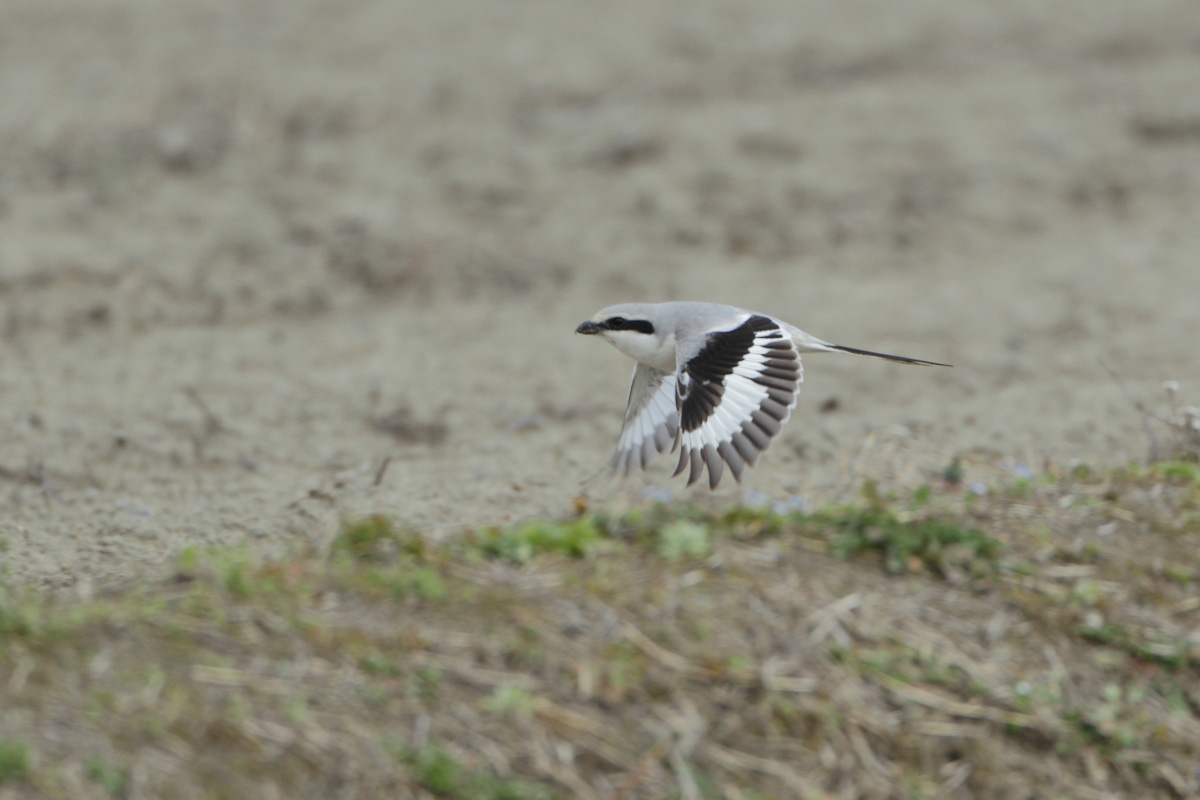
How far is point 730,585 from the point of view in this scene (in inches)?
142

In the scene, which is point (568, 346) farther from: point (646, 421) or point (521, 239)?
point (646, 421)

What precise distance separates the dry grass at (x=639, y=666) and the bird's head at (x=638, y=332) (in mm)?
1261

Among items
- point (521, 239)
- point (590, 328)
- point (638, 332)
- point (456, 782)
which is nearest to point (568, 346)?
point (521, 239)

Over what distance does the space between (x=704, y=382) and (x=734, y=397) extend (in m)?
0.14

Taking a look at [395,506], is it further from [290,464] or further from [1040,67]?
[1040,67]

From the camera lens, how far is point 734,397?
4492 millimetres

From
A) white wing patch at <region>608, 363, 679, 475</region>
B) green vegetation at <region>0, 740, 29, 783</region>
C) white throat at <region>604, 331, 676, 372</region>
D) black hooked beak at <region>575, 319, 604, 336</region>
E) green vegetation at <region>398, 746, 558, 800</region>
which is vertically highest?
black hooked beak at <region>575, 319, 604, 336</region>

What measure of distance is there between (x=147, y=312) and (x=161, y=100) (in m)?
Answer: 2.69

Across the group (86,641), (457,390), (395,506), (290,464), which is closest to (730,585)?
(395,506)

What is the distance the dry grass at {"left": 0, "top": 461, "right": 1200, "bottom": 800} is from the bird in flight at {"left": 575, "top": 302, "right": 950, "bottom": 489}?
18.0 inches

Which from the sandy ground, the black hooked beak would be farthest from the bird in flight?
the sandy ground

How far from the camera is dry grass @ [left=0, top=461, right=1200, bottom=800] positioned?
306 centimetres

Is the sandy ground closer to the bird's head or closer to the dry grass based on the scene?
the bird's head

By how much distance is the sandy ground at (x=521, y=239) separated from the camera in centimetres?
517
